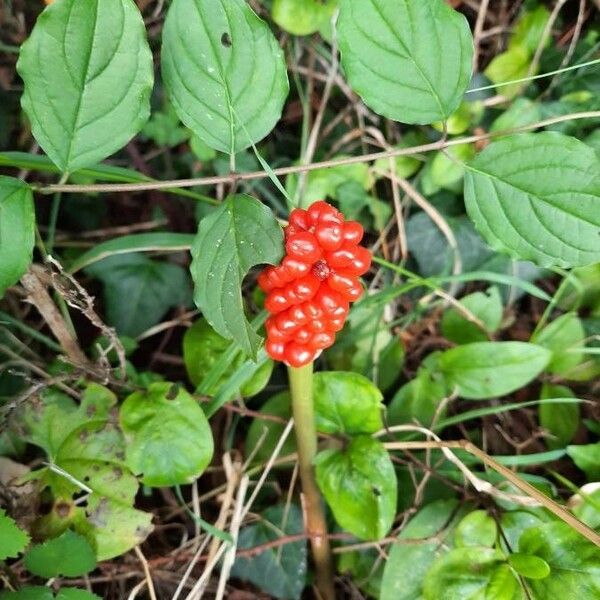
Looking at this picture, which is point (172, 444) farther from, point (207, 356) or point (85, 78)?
point (85, 78)

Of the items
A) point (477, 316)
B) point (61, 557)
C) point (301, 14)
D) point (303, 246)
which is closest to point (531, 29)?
point (301, 14)

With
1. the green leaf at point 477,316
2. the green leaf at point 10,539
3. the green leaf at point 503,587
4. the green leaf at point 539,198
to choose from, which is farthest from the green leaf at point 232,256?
the green leaf at point 477,316

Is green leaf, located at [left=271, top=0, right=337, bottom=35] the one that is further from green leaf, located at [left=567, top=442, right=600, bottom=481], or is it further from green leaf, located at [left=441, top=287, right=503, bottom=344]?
green leaf, located at [left=567, top=442, right=600, bottom=481]

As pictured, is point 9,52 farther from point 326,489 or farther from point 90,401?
point 326,489

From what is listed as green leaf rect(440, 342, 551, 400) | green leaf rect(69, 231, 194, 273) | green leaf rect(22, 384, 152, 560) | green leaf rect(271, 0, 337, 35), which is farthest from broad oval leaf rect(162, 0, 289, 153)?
green leaf rect(440, 342, 551, 400)

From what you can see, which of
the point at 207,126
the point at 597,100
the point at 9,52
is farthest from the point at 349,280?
the point at 9,52

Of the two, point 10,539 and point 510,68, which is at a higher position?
point 510,68
